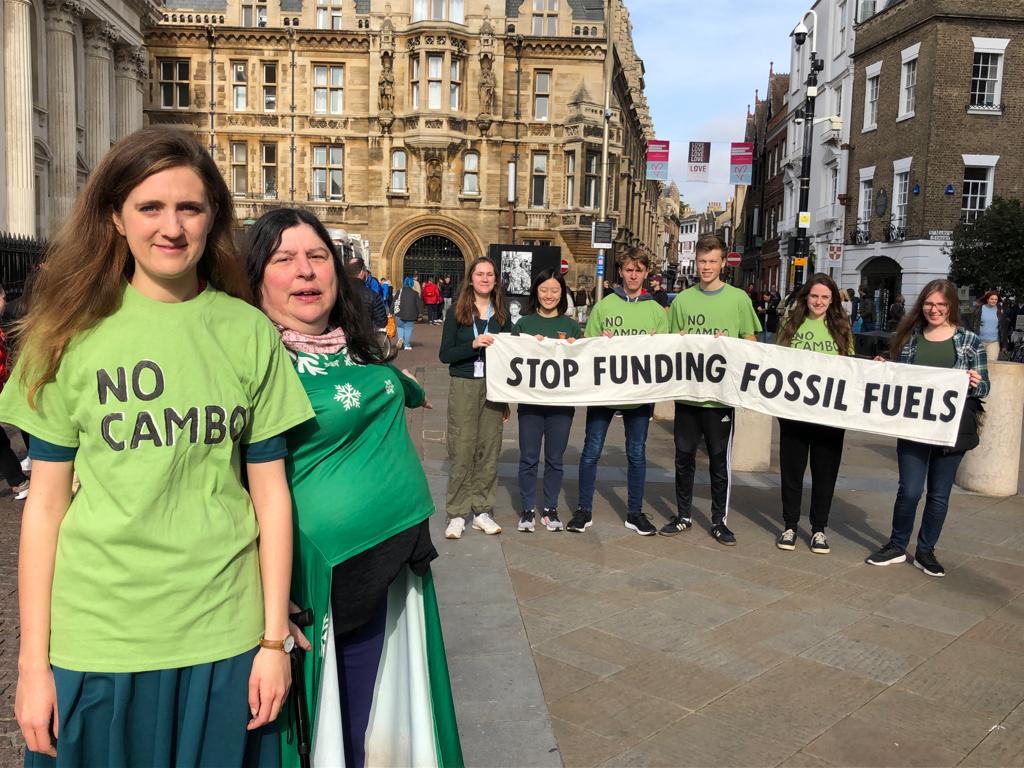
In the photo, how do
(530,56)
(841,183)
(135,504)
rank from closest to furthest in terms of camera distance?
(135,504), (841,183), (530,56)

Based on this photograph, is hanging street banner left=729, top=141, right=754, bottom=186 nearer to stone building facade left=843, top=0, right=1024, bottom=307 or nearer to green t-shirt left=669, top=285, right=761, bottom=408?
stone building facade left=843, top=0, right=1024, bottom=307

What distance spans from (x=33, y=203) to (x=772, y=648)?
25428 mm

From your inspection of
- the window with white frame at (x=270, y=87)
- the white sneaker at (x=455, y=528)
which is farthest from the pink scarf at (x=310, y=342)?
the window with white frame at (x=270, y=87)

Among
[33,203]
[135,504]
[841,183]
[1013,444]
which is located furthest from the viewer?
[841,183]

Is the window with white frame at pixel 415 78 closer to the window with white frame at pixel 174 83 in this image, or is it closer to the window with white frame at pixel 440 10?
the window with white frame at pixel 440 10

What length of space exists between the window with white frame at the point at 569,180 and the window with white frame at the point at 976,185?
15.8 m

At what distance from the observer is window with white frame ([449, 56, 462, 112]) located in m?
37.7

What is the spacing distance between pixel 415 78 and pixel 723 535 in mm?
34632

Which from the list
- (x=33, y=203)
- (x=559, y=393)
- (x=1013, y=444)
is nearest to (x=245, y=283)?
(x=559, y=393)

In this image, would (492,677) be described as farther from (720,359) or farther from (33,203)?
(33,203)

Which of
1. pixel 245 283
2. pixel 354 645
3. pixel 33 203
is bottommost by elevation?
pixel 354 645

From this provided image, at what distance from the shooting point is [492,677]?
430 cm

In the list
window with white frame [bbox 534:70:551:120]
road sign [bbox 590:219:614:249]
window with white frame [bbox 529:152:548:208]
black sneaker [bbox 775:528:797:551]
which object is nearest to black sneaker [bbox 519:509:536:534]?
black sneaker [bbox 775:528:797:551]

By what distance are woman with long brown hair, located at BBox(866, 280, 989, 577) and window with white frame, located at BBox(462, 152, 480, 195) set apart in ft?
109
